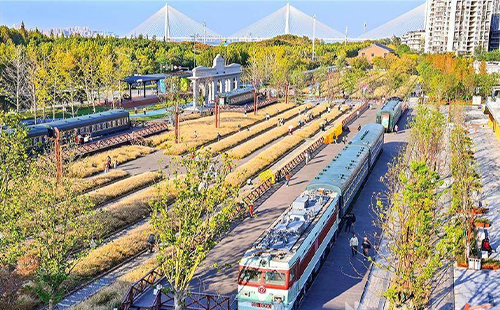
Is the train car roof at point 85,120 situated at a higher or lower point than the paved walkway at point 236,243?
higher

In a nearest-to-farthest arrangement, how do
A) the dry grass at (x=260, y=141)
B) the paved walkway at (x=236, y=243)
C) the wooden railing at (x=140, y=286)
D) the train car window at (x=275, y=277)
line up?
the train car window at (x=275, y=277), the wooden railing at (x=140, y=286), the paved walkway at (x=236, y=243), the dry grass at (x=260, y=141)

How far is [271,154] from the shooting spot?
48.6m

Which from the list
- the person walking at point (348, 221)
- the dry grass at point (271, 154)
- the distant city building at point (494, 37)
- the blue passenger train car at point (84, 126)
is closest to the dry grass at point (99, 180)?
the blue passenger train car at point (84, 126)

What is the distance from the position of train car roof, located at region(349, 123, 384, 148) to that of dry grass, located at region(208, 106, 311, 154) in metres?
12.0

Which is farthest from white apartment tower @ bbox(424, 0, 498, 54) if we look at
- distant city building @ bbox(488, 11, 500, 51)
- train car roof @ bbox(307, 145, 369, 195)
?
train car roof @ bbox(307, 145, 369, 195)

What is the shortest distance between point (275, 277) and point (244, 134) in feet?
129

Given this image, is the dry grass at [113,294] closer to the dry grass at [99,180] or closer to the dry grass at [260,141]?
the dry grass at [99,180]

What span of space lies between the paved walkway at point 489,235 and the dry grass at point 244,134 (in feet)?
69.6

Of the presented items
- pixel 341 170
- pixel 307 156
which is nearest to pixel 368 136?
pixel 307 156

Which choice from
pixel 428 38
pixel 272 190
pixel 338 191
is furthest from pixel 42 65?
pixel 428 38

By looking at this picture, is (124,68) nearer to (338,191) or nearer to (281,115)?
(281,115)

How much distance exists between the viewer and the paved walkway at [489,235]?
2244cm

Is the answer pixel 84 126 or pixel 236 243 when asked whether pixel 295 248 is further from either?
pixel 84 126

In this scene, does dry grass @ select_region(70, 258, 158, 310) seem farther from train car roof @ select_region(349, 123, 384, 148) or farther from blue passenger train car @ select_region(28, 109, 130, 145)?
blue passenger train car @ select_region(28, 109, 130, 145)
